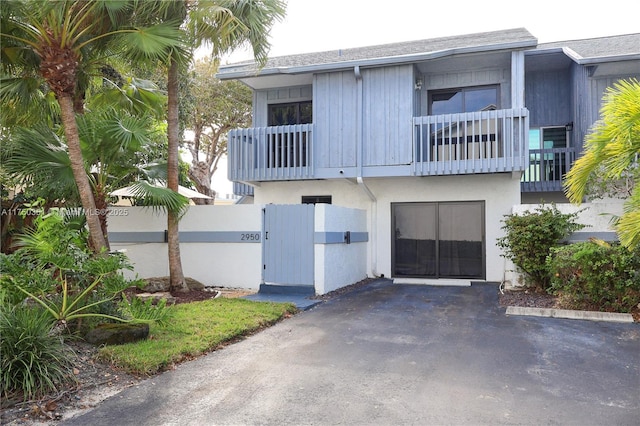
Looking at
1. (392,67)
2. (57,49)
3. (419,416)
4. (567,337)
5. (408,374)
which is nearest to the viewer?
(419,416)

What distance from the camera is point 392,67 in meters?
11.6

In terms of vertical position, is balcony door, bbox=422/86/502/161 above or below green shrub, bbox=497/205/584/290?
above

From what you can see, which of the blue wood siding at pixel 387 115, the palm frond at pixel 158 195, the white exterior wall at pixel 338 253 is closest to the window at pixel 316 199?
the white exterior wall at pixel 338 253

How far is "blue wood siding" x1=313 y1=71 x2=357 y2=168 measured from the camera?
11.9 m

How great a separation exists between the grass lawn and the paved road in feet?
0.67

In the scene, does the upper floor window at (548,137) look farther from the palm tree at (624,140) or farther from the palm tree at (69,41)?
the palm tree at (69,41)

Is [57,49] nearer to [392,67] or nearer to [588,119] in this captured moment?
[392,67]

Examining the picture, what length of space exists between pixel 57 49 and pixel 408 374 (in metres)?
6.43

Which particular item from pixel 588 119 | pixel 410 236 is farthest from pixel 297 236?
pixel 588 119

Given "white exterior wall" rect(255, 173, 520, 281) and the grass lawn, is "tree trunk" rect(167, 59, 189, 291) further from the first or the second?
"white exterior wall" rect(255, 173, 520, 281)

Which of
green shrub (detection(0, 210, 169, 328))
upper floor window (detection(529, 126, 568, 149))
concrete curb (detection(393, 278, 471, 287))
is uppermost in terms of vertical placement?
upper floor window (detection(529, 126, 568, 149))

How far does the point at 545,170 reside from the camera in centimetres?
1250

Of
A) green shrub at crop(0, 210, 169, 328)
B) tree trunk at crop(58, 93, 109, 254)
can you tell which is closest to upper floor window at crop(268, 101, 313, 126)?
tree trunk at crop(58, 93, 109, 254)

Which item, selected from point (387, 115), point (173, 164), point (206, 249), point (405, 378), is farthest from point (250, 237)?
point (405, 378)
